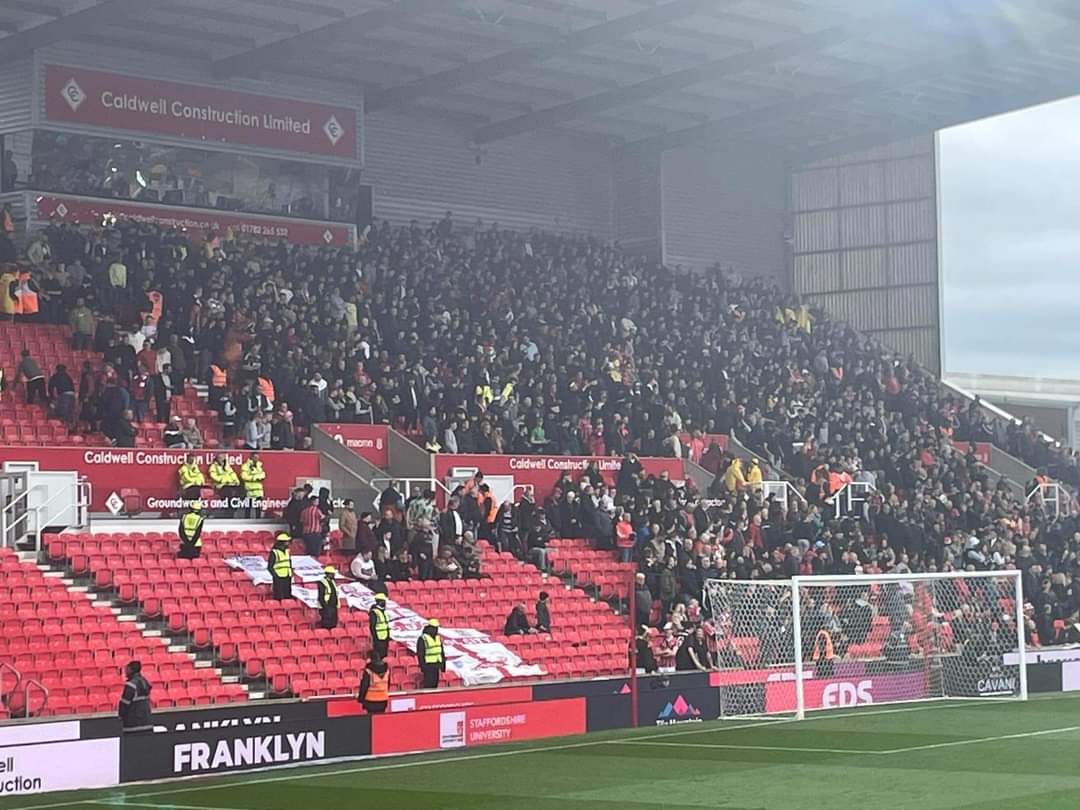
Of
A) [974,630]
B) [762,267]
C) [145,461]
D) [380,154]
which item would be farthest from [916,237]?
[145,461]

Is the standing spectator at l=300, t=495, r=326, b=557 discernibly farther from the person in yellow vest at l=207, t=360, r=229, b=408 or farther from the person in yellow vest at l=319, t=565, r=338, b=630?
the person in yellow vest at l=207, t=360, r=229, b=408

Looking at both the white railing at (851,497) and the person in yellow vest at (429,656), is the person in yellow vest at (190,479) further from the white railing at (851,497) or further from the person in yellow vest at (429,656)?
the white railing at (851,497)

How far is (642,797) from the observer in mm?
16266

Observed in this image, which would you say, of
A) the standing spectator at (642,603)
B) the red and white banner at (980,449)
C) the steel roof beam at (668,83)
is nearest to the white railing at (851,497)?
the red and white banner at (980,449)

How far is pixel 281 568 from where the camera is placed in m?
27.4

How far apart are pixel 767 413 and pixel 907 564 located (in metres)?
7.46

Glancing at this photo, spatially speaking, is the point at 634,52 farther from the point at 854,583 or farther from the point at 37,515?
the point at 37,515

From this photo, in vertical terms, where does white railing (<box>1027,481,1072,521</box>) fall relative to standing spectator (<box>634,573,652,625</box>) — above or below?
above

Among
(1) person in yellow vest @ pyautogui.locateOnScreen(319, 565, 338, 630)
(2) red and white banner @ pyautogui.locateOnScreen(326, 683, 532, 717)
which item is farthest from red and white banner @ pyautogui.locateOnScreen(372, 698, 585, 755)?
(1) person in yellow vest @ pyautogui.locateOnScreen(319, 565, 338, 630)

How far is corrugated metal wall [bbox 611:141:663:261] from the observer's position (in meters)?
49.2

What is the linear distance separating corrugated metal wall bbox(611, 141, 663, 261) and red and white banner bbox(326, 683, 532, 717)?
84.8ft

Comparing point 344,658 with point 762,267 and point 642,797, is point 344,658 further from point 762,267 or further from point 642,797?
point 762,267

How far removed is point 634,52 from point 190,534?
1858cm

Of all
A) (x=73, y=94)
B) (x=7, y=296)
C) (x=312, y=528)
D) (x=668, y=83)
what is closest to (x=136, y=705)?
(x=312, y=528)
